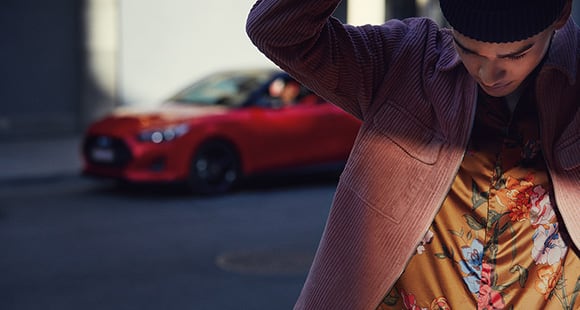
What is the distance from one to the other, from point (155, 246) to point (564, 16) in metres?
6.62

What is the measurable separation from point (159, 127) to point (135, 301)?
4.37 metres

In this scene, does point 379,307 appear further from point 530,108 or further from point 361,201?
point 530,108

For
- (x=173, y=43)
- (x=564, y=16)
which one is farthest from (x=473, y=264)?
(x=173, y=43)

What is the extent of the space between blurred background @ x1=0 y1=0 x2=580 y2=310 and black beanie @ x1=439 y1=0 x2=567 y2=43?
484cm

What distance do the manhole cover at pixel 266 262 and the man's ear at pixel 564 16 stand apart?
5628mm

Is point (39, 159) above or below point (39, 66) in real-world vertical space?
below

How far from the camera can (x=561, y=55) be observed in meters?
1.81

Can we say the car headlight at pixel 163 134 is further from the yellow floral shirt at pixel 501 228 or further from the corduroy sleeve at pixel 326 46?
the yellow floral shirt at pixel 501 228

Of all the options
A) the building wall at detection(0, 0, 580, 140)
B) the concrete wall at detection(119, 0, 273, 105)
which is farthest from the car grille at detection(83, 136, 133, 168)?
the concrete wall at detection(119, 0, 273, 105)

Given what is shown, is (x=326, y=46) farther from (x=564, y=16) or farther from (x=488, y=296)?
(x=488, y=296)

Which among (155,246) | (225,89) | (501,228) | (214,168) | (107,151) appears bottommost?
(214,168)

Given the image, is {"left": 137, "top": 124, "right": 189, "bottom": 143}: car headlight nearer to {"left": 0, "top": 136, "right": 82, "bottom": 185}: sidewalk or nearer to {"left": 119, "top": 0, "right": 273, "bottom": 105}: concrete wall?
{"left": 0, "top": 136, "right": 82, "bottom": 185}: sidewalk

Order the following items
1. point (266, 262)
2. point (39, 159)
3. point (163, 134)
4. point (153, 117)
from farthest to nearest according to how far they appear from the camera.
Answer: point (39, 159) < point (153, 117) < point (163, 134) < point (266, 262)

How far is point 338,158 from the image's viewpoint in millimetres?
11750
